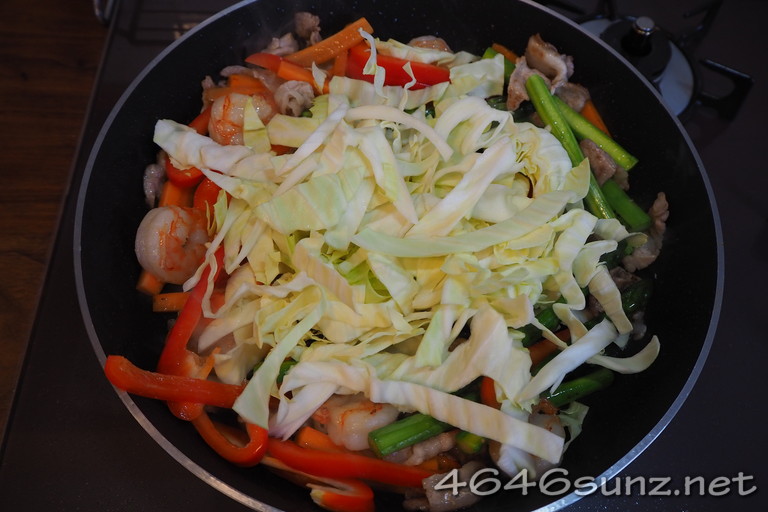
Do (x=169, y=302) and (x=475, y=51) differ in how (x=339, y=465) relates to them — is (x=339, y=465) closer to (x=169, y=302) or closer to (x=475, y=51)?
(x=169, y=302)

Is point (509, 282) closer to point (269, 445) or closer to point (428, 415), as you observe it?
point (428, 415)

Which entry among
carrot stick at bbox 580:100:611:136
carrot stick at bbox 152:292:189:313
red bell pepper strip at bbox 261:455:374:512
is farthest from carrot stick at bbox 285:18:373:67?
red bell pepper strip at bbox 261:455:374:512

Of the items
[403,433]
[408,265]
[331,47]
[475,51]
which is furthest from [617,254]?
[331,47]

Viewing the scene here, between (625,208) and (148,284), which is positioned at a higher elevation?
(625,208)

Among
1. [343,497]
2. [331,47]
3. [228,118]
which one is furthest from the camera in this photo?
[331,47]

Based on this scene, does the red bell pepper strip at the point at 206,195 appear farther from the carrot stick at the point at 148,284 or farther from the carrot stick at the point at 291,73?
the carrot stick at the point at 291,73

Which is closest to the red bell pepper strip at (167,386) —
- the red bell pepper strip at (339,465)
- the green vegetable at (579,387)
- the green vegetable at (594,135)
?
the red bell pepper strip at (339,465)
